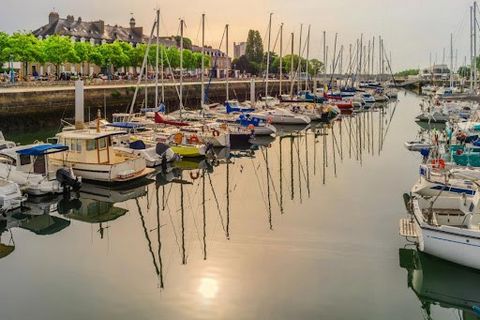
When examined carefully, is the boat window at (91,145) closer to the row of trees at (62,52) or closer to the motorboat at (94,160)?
the motorboat at (94,160)

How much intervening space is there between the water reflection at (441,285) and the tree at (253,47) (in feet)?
399

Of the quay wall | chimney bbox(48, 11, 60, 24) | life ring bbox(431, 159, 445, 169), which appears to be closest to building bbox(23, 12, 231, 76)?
chimney bbox(48, 11, 60, 24)

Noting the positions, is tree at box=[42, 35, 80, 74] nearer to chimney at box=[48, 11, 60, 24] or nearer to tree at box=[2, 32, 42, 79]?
tree at box=[2, 32, 42, 79]

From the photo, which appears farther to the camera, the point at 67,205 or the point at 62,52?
the point at 62,52

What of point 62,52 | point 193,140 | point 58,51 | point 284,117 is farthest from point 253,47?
point 193,140

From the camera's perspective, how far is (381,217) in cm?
1967

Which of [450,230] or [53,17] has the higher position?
[53,17]

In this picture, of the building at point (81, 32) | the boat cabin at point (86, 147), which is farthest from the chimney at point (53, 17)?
the boat cabin at point (86, 147)

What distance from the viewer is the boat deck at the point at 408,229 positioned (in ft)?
51.7

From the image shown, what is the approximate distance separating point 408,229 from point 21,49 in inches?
2079

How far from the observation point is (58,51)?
2581 inches

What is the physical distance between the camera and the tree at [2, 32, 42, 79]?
5938 centimetres

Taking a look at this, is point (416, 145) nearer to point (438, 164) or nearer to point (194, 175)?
point (438, 164)

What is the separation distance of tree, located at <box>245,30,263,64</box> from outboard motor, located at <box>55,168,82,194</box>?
377 ft
